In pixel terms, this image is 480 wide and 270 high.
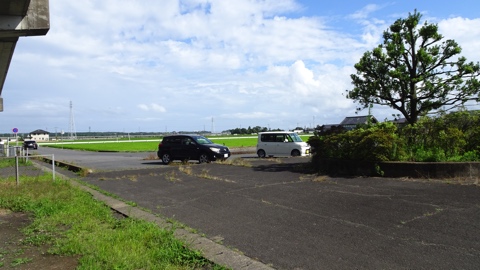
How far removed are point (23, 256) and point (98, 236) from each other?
3.09 feet

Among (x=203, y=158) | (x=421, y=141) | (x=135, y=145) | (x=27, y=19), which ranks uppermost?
(x=27, y=19)

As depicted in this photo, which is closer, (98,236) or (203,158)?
(98,236)

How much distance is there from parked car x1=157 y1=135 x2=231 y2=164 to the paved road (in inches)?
302

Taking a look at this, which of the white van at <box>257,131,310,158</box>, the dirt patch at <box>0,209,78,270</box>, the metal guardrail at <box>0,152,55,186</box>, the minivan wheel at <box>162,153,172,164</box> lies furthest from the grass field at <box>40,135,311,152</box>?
the dirt patch at <box>0,209,78,270</box>

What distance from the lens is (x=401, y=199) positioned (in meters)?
6.94

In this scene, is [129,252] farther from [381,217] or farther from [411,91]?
[411,91]

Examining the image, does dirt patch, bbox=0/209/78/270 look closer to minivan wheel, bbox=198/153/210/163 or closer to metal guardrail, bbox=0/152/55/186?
metal guardrail, bbox=0/152/55/186

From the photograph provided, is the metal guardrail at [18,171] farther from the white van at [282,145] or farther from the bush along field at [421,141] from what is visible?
the white van at [282,145]

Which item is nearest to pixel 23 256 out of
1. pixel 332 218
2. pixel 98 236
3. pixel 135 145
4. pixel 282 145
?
pixel 98 236

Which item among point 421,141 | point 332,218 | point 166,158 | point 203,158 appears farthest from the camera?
point 166,158

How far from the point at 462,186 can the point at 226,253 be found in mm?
6106

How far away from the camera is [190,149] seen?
18641 millimetres

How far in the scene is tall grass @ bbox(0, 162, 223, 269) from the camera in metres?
4.09

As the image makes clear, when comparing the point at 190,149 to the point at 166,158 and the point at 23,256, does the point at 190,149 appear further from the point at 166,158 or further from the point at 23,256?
the point at 23,256
